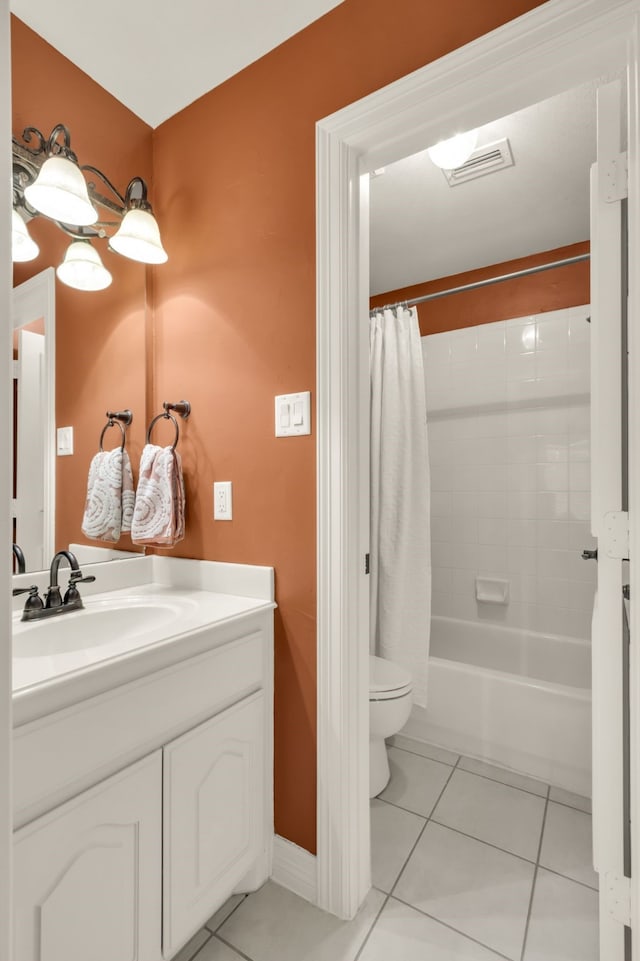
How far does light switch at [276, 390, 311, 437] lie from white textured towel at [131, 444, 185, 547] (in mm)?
412

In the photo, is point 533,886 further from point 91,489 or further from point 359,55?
point 359,55

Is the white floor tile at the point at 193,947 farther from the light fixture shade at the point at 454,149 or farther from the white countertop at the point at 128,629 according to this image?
the light fixture shade at the point at 454,149

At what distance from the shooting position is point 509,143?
5.60 ft

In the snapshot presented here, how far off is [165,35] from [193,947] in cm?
248

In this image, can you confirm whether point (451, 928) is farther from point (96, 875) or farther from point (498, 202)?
point (498, 202)

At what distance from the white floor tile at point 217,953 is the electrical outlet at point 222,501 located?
1090 millimetres

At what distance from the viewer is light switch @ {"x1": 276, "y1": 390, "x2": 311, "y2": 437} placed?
4.40 feet

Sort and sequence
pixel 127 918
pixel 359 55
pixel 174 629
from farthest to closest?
pixel 359 55, pixel 174 629, pixel 127 918

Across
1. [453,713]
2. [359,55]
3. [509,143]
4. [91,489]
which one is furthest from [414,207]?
[453,713]

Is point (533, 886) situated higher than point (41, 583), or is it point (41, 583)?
point (41, 583)

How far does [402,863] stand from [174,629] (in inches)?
42.5

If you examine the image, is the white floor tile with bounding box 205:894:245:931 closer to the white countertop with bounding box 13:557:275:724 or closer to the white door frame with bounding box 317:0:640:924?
the white door frame with bounding box 317:0:640:924

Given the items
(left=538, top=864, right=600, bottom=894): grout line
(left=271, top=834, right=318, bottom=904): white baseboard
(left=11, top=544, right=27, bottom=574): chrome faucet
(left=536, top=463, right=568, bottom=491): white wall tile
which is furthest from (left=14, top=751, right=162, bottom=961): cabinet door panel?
(left=536, top=463, right=568, bottom=491): white wall tile

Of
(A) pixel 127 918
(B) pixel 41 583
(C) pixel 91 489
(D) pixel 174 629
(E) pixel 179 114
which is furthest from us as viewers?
(E) pixel 179 114
